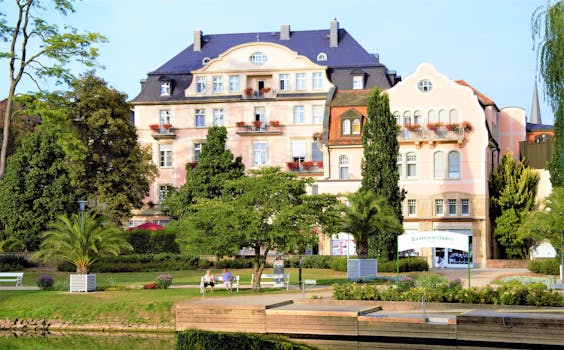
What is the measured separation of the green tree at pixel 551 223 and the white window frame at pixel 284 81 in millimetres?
26914

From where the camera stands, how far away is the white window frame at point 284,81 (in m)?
74.8

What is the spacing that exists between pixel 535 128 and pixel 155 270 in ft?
114

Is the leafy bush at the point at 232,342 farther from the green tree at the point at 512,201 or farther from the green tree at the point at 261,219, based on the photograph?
the green tree at the point at 512,201

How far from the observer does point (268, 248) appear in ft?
123

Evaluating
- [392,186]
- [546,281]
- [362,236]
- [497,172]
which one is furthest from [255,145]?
[546,281]

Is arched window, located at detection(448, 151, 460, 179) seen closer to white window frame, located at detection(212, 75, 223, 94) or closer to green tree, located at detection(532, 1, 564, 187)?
white window frame, located at detection(212, 75, 223, 94)

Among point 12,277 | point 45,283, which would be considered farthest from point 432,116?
point 45,283

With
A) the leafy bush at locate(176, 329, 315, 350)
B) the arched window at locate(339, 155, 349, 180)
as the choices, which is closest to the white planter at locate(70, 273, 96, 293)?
the leafy bush at locate(176, 329, 315, 350)

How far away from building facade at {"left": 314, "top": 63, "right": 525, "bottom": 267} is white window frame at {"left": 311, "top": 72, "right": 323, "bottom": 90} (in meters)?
7.65

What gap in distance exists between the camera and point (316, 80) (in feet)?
245

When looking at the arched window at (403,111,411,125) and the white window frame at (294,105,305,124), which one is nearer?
the arched window at (403,111,411,125)

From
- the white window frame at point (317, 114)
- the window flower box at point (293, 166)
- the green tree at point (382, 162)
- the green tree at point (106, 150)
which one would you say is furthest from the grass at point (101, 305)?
the white window frame at point (317, 114)

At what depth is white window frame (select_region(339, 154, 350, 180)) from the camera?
67.2m

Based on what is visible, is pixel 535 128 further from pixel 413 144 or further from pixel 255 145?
pixel 255 145
